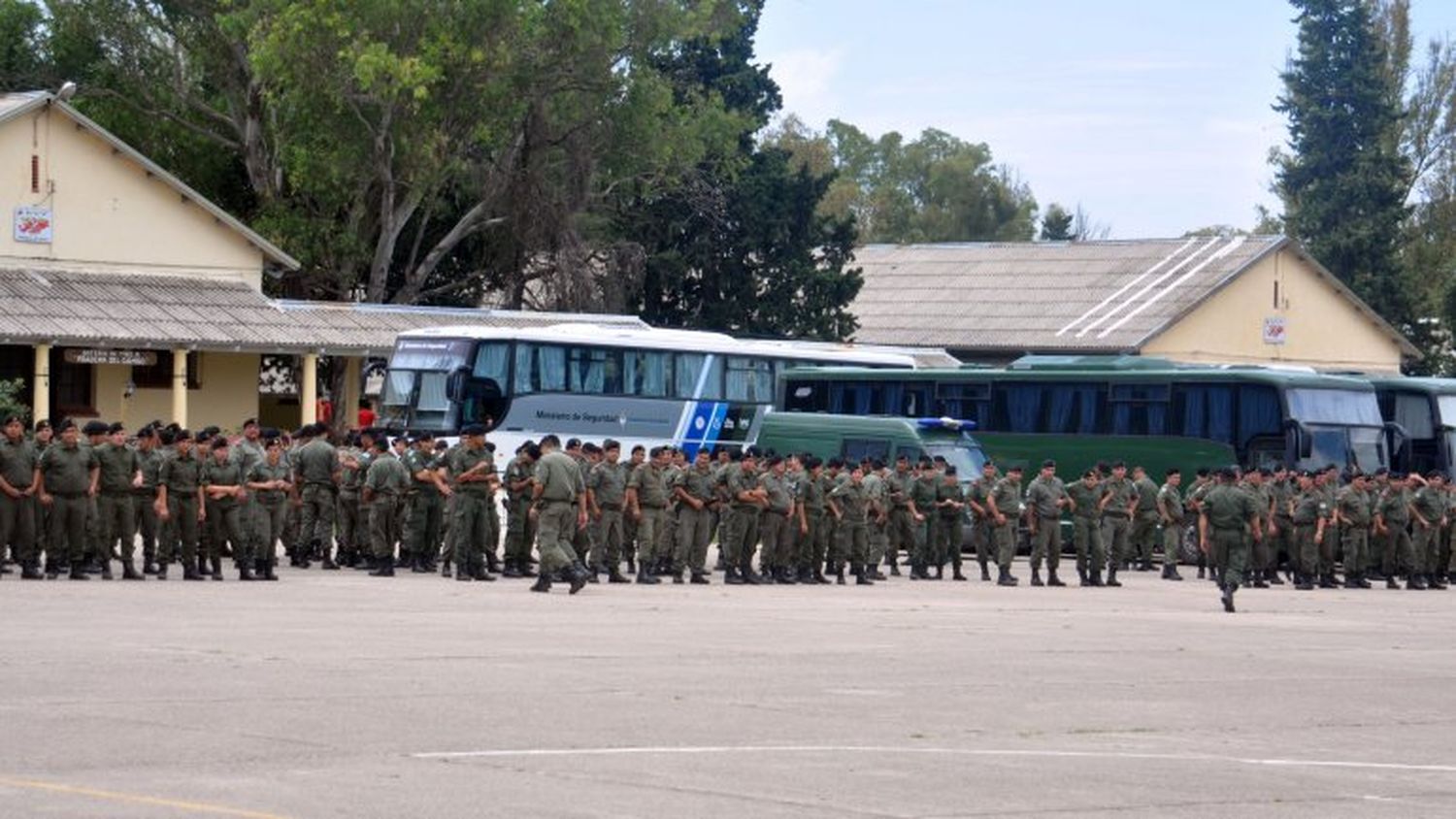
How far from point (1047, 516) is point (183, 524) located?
11689mm

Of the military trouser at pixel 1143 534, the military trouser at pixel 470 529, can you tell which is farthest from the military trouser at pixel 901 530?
the military trouser at pixel 470 529

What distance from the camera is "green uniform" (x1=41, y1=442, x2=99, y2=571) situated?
85.4 feet

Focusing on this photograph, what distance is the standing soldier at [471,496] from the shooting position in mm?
28641

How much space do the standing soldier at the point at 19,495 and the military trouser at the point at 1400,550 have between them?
18.6 meters

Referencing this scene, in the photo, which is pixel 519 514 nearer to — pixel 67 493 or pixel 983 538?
pixel 67 493

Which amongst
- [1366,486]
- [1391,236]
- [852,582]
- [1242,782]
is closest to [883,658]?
[1242,782]

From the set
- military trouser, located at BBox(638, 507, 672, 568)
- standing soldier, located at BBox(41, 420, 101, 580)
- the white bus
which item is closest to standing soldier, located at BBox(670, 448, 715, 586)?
military trouser, located at BBox(638, 507, 672, 568)

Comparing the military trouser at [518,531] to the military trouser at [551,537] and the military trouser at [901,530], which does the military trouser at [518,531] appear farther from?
the military trouser at [901,530]

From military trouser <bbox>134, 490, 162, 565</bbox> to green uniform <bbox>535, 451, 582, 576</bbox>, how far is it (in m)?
4.11

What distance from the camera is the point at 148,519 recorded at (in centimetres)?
2686

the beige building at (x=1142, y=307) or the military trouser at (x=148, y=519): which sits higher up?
the beige building at (x=1142, y=307)

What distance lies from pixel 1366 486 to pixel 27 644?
22.9 metres

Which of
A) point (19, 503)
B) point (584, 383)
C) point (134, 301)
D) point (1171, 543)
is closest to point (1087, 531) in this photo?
point (1171, 543)

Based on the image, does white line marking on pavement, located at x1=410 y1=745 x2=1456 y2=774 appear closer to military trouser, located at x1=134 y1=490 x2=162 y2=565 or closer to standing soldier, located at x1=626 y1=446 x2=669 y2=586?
military trouser, located at x1=134 y1=490 x2=162 y2=565
